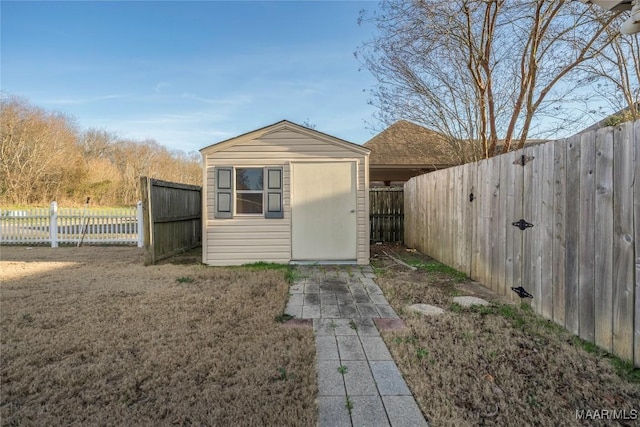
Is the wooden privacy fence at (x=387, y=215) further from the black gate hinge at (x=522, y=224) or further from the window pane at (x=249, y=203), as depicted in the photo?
the black gate hinge at (x=522, y=224)

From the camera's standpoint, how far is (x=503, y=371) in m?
2.37

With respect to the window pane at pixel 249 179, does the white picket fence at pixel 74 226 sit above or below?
below

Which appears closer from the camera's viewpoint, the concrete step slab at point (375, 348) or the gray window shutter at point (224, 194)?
the concrete step slab at point (375, 348)

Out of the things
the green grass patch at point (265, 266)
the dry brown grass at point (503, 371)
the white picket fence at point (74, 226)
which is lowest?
the dry brown grass at point (503, 371)

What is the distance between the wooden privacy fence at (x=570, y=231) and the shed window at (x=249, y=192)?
3.47 meters

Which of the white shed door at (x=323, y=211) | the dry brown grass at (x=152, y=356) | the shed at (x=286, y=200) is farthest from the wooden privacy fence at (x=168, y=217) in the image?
the white shed door at (x=323, y=211)

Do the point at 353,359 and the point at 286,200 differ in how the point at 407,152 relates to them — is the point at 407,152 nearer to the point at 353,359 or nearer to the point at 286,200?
the point at 286,200

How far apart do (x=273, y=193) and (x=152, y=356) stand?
13.8ft

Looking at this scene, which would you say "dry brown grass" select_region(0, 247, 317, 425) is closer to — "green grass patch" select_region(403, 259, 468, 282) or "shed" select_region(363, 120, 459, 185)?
"green grass patch" select_region(403, 259, 468, 282)

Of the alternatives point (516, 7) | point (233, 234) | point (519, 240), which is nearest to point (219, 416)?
point (519, 240)

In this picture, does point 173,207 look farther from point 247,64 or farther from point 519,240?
point 519,240

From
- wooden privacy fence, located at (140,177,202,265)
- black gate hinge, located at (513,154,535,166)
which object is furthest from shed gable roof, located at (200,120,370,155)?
black gate hinge, located at (513,154,535,166)

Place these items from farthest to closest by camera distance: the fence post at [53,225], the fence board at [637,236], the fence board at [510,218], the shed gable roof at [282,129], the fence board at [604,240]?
the fence post at [53,225], the shed gable roof at [282,129], the fence board at [510,218], the fence board at [604,240], the fence board at [637,236]

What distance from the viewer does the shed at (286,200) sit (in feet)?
21.3
